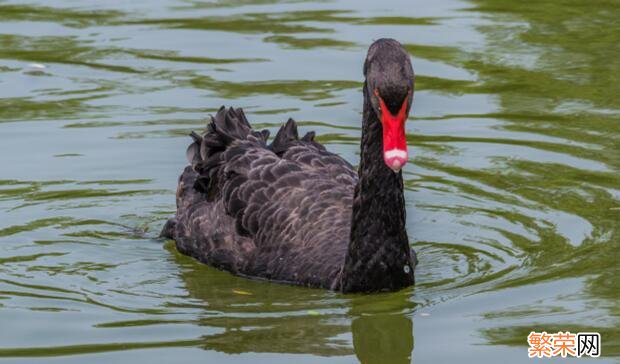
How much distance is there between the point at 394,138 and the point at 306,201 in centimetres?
146

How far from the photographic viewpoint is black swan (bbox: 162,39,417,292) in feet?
27.1

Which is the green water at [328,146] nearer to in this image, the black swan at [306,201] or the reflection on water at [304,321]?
the reflection on water at [304,321]

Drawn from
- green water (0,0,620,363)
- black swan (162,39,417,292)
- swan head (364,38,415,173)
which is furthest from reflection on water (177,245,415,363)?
swan head (364,38,415,173)

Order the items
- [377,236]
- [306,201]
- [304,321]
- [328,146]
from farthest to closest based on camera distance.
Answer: [328,146] < [306,201] < [377,236] < [304,321]

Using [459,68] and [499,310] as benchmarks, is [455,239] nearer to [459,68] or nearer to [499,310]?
[499,310]

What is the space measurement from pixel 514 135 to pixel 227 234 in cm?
278

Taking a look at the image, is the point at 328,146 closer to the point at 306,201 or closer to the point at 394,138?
the point at 306,201

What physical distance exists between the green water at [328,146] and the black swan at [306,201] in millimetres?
166

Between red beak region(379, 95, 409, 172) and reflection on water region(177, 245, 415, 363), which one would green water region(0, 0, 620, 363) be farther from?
red beak region(379, 95, 409, 172)

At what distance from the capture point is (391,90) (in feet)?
26.5

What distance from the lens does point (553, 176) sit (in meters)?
10.7

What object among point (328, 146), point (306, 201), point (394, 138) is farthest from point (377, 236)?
point (328, 146)

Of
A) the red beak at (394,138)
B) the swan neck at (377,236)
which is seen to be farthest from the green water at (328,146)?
the red beak at (394,138)

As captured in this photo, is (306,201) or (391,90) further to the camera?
(306,201)
